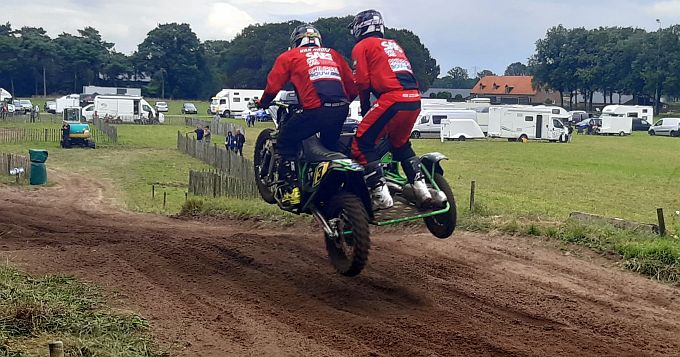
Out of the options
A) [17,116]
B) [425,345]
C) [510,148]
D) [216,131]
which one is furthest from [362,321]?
[17,116]

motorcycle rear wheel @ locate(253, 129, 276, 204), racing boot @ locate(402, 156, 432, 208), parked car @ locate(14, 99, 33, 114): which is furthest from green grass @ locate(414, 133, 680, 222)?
parked car @ locate(14, 99, 33, 114)

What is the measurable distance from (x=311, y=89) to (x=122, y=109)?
192ft

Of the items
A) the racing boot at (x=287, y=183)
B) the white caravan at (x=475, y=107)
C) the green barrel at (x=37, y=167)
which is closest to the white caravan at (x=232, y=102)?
the white caravan at (x=475, y=107)

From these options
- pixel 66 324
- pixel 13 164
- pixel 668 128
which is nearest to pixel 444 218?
pixel 66 324

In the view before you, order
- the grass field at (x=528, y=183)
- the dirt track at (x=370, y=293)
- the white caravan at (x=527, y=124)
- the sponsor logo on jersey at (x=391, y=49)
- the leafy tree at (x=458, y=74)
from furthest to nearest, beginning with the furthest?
the leafy tree at (x=458, y=74), the white caravan at (x=527, y=124), the grass field at (x=528, y=183), the sponsor logo on jersey at (x=391, y=49), the dirt track at (x=370, y=293)

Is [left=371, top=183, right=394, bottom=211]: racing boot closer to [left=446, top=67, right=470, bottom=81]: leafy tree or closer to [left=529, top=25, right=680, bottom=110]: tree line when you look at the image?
[left=529, top=25, right=680, bottom=110]: tree line

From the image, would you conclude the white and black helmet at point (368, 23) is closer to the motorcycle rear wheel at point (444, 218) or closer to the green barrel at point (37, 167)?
the motorcycle rear wheel at point (444, 218)

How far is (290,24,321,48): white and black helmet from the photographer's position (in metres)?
8.63

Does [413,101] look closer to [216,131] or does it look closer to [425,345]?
[425,345]

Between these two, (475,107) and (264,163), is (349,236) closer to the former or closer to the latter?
(264,163)

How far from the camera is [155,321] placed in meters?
6.70

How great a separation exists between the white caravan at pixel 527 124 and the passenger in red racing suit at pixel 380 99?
44.9 metres

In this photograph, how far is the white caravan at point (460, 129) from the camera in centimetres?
5094

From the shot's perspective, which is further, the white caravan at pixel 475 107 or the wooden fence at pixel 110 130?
the white caravan at pixel 475 107
